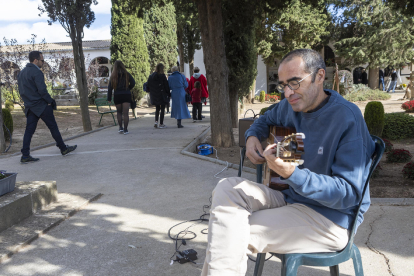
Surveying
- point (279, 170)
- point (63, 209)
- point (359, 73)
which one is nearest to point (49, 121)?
point (63, 209)

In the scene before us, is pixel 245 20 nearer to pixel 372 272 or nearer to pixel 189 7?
pixel 189 7

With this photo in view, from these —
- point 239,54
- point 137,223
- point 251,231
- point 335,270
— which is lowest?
point 137,223

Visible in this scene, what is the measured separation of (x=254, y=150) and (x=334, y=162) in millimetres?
734

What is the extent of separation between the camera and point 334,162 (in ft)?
6.29

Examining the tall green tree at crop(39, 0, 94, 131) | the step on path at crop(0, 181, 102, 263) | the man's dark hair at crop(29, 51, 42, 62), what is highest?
the tall green tree at crop(39, 0, 94, 131)

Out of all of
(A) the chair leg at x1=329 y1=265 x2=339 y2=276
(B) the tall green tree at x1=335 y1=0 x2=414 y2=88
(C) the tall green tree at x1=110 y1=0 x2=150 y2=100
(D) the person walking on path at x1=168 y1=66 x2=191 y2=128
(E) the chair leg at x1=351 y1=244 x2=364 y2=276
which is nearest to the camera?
(E) the chair leg at x1=351 y1=244 x2=364 y2=276

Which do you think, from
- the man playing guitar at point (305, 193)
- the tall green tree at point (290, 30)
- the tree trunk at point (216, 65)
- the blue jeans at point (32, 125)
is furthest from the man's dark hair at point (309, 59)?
the tall green tree at point (290, 30)

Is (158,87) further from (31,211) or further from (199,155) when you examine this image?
(31,211)

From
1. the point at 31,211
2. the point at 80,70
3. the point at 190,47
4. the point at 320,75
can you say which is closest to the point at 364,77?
the point at 190,47

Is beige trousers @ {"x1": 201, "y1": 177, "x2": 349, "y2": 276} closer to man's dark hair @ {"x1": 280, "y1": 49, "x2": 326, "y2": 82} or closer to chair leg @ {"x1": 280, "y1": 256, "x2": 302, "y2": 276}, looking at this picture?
chair leg @ {"x1": 280, "y1": 256, "x2": 302, "y2": 276}

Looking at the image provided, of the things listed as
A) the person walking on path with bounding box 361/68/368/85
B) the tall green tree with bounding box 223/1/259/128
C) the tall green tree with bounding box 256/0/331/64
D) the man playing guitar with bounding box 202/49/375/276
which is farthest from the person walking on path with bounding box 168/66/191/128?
the person walking on path with bounding box 361/68/368/85

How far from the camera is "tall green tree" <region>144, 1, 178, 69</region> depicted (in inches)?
854

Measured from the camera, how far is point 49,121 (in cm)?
700

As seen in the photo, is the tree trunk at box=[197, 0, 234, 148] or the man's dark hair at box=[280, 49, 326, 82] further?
the tree trunk at box=[197, 0, 234, 148]
